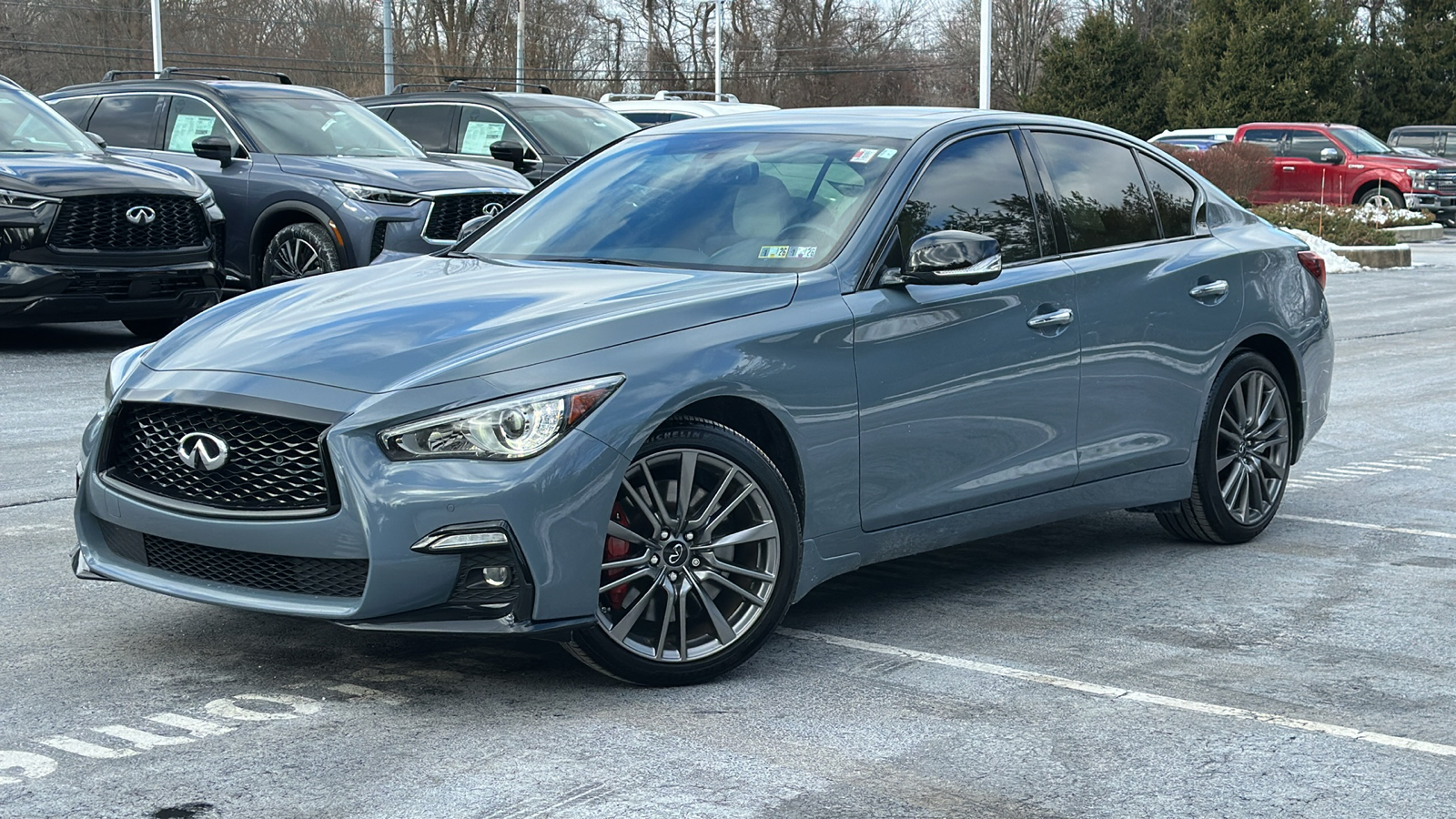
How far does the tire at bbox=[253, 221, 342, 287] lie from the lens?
42.7 ft

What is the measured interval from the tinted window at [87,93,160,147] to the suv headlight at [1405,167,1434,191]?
25621 millimetres

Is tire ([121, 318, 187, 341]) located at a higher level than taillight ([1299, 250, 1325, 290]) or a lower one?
lower

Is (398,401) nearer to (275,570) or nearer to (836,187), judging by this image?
(275,570)

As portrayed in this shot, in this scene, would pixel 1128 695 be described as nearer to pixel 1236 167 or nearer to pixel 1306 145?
pixel 1236 167

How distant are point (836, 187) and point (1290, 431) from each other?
2.53 m

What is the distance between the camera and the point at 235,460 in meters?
4.56

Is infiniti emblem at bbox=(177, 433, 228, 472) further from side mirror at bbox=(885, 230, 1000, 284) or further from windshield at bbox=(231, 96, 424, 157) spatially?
windshield at bbox=(231, 96, 424, 157)

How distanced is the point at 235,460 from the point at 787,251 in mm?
1770

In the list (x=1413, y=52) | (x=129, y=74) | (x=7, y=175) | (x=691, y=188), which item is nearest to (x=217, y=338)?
(x=691, y=188)

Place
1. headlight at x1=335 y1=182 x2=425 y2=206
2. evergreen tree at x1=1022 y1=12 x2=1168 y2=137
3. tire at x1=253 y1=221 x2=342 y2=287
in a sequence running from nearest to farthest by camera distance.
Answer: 1. headlight at x1=335 y1=182 x2=425 y2=206
2. tire at x1=253 y1=221 x2=342 y2=287
3. evergreen tree at x1=1022 y1=12 x2=1168 y2=137

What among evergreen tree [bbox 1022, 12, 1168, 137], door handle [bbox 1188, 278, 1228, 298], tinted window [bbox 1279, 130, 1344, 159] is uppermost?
evergreen tree [bbox 1022, 12, 1168, 137]

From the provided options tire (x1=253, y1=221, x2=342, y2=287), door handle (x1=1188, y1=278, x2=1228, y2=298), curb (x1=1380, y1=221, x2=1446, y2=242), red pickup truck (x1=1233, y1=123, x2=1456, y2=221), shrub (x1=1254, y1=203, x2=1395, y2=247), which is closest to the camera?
door handle (x1=1188, y1=278, x2=1228, y2=298)

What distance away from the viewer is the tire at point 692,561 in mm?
4668

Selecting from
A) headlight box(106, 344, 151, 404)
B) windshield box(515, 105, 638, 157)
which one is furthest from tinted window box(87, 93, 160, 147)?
headlight box(106, 344, 151, 404)
